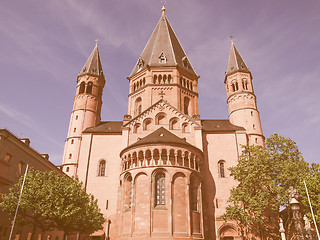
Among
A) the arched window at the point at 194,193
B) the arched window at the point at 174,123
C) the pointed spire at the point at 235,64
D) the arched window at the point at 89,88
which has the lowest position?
the arched window at the point at 194,193

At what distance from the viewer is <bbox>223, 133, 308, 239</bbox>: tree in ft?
88.6

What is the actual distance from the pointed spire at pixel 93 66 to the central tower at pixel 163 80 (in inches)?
239

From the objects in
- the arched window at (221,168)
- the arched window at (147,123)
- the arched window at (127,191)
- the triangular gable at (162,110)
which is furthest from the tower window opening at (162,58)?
the arched window at (127,191)

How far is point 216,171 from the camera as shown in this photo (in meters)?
37.5

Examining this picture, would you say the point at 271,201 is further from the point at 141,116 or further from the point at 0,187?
the point at 0,187

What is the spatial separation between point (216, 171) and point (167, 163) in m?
9.91

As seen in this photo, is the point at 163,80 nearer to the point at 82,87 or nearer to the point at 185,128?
the point at 185,128

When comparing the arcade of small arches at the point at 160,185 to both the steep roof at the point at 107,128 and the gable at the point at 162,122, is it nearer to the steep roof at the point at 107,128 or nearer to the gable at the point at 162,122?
the gable at the point at 162,122

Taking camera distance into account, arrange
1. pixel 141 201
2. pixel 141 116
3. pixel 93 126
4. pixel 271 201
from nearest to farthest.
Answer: pixel 271 201 < pixel 141 201 < pixel 141 116 < pixel 93 126

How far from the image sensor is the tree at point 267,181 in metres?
27.0

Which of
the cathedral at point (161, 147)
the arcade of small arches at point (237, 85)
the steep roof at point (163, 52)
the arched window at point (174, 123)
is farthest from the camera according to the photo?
the steep roof at point (163, 52)

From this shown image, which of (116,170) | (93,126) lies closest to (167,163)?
(116,170)

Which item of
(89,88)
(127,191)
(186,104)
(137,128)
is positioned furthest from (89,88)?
Result: (127,191)

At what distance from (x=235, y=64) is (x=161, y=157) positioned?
25.8m
